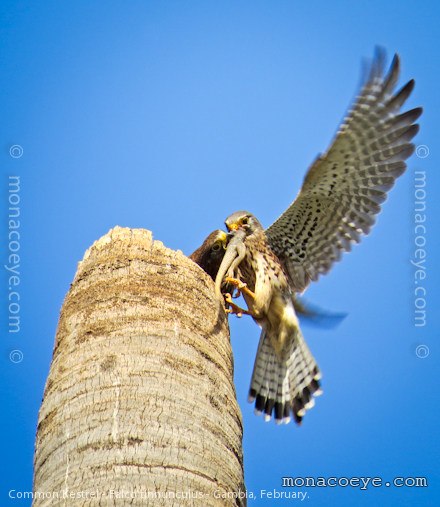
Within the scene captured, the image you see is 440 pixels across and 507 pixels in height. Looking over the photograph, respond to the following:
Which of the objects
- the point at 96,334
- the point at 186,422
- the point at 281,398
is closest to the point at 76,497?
the point at 186,422

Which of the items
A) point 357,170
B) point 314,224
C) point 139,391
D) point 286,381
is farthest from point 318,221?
point 139,391

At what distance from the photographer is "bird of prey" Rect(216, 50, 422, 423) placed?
22.6 feet

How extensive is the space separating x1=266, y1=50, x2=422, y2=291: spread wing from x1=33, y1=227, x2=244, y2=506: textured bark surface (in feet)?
7.03

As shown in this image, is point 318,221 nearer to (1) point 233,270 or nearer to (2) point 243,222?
(2) point 243,222

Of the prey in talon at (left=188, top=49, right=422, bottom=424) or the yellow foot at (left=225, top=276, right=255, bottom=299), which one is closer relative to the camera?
the yellow foot at (left=225, top=276, right=255, bottom=299)

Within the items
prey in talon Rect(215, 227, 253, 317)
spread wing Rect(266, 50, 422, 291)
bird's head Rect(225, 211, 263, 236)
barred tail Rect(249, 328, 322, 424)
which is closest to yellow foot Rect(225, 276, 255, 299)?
prey in talon Rect(215, 227, 253, 317)

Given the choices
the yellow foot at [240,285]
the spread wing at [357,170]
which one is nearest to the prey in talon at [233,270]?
the yellow foot at [240,285]

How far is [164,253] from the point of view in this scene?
17.3 ft

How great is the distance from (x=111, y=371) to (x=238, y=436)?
2.78 feet

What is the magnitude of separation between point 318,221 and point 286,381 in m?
1.47

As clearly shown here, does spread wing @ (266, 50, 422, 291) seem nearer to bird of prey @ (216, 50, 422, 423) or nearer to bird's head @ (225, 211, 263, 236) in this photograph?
bird of prey @ (216, 50, 422, 423)

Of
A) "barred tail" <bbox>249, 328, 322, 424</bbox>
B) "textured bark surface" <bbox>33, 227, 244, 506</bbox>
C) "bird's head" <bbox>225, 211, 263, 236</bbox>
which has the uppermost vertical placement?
"bird's head" <bbox>225, 211, 263, 236</bbox>

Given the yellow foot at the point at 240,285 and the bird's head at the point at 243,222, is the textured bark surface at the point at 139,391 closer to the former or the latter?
the yellow foot at the point at 240,285

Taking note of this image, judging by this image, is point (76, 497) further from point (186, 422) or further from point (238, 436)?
point (238, 436)
